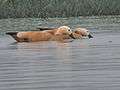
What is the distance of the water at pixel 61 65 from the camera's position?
35.5 ft

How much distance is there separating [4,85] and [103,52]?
5.45 meters

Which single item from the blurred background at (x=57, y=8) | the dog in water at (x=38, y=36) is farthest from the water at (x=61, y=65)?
Result: the blurred background at (x=57, y=8)

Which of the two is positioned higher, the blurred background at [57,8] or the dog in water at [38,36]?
the dog in water at [38,36]

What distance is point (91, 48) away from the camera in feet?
57.1

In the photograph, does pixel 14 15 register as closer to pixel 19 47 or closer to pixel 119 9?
pixel 119 9

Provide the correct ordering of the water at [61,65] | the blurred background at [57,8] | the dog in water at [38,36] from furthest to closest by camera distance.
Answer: the blurred background at [57,8]
the dog in water at [38,36]
the water at [61,65]

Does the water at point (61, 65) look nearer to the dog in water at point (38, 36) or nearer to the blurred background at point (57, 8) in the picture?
the dog in water at point (38, 36)

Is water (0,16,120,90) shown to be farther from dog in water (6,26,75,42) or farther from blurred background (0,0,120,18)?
blurred background (0,0,120,18)

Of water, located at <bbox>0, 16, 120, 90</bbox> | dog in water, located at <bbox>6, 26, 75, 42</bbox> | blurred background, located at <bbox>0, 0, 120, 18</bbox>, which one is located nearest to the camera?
water, located at <bbox>0, 16, 120, 90</bbox>

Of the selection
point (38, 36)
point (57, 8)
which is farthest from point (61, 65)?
point (57, 8)

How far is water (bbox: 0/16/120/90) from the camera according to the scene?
1082 cm

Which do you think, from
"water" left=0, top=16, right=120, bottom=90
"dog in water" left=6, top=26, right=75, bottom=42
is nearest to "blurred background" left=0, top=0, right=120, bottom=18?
"dog in water" left=6, top=26, right=75, bottom=42

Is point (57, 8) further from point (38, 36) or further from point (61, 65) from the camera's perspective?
point (61, 65)

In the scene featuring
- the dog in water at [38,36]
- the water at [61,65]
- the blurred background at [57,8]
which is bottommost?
the blurred background at [57,8]
